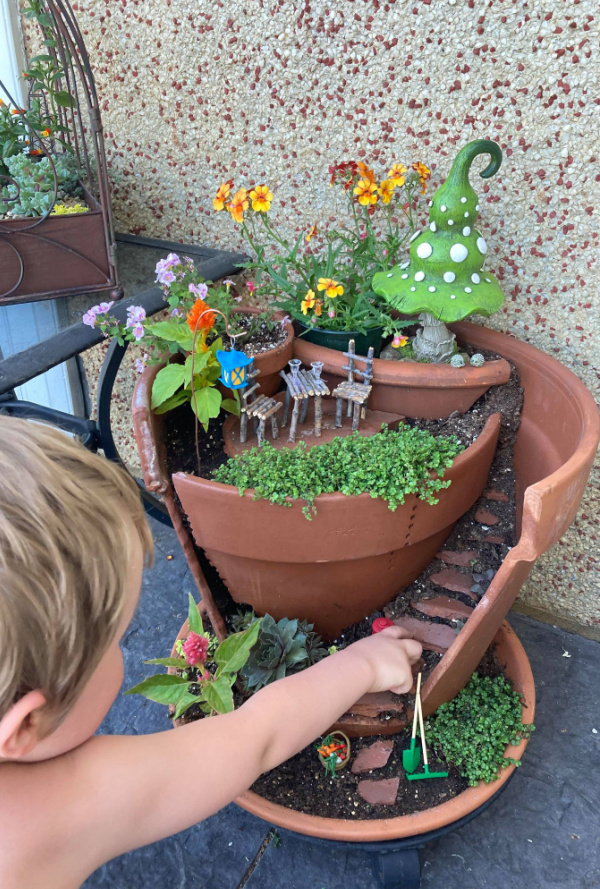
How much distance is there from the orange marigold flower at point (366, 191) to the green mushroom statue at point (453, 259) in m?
0.15

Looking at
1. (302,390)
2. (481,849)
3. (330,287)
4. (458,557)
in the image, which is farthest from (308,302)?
(481,849)

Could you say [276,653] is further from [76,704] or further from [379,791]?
[76,704]

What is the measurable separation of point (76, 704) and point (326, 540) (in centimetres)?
44

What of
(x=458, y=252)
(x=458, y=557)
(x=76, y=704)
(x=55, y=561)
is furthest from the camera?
(x=458, y=557)

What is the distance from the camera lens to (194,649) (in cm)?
103

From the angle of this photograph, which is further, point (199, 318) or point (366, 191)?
point (366, 191)

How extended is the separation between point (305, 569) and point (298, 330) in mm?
551

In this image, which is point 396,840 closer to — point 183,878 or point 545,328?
point 183,878

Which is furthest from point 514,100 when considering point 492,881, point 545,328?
point 492,881

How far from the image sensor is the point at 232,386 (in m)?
1.07

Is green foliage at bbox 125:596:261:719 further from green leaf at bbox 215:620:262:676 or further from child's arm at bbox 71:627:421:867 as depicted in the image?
child's arm at bbox 71:627:421:867

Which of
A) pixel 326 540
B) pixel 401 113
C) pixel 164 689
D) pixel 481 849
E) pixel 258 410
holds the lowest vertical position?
pixel 481 849

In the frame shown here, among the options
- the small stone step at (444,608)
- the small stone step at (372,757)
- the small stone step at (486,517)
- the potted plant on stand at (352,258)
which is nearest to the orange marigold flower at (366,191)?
the potted plant on stand at (352,258)

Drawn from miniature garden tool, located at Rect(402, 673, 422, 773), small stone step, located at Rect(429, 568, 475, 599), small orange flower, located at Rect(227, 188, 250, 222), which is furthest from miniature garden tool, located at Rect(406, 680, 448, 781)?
small orange flower, located at Rect(227, 188, 250, 222)
